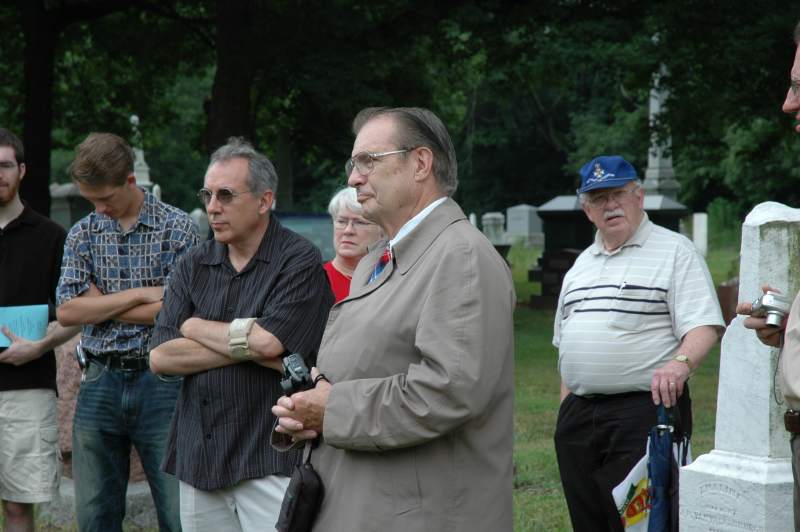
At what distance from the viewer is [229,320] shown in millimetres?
4434

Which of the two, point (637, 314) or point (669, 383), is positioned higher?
point (637, 314)

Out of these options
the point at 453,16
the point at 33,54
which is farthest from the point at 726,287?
the point at 33,54

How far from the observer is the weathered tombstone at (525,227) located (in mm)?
45281

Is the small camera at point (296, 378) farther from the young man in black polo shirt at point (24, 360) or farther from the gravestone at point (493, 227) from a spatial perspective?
the gravestone at point (493, 227)

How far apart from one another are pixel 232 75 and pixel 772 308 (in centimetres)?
1386

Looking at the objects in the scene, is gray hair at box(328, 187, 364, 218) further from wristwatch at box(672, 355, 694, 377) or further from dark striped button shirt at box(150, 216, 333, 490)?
wristwatch at box(672, 355, 694, 377)

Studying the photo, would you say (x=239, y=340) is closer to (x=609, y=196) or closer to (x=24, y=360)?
(x=24, y=360)

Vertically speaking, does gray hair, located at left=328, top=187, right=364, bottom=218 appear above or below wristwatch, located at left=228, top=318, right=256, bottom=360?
above

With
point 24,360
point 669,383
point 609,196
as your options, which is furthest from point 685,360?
point 24,360

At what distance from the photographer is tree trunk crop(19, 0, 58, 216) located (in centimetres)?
1847

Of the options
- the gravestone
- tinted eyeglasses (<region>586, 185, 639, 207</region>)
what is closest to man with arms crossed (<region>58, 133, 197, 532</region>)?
tinted eyeglasses (<region>586, 185, 639, 207</region>)

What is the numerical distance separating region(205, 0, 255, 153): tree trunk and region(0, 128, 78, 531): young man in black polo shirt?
11144mm

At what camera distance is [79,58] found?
2359 cm

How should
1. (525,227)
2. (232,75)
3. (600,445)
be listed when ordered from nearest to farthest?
(600,445) → (232,75) → (525,227)
